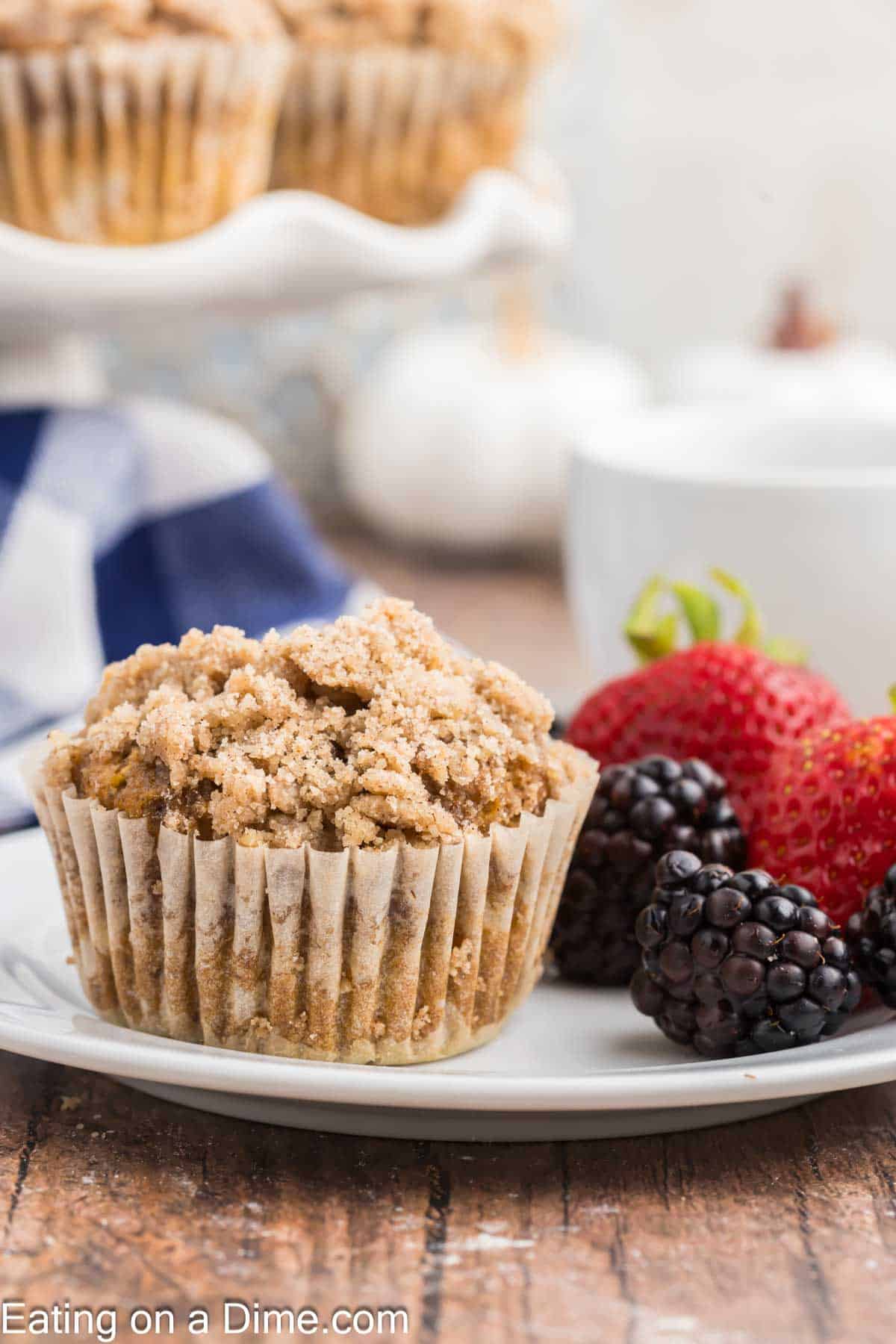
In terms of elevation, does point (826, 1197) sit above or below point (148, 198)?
below

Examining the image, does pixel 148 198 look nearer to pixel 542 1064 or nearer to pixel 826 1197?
pixel 542 1064

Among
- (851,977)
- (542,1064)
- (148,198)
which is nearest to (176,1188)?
(542,1064)

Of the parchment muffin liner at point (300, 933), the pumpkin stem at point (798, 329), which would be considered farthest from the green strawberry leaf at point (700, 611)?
the pumpkin stem at point (798, 329)

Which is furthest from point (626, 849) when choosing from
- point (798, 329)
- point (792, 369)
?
point (798, 329)

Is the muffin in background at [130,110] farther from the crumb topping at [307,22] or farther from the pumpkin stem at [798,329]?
the pumpkin stem at [798,329]

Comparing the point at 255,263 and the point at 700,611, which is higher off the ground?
the point at 255,263

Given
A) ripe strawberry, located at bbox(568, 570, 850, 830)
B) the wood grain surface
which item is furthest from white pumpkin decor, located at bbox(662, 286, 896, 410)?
the wood grain surface

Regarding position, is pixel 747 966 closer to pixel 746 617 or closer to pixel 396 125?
pixel 746 617
